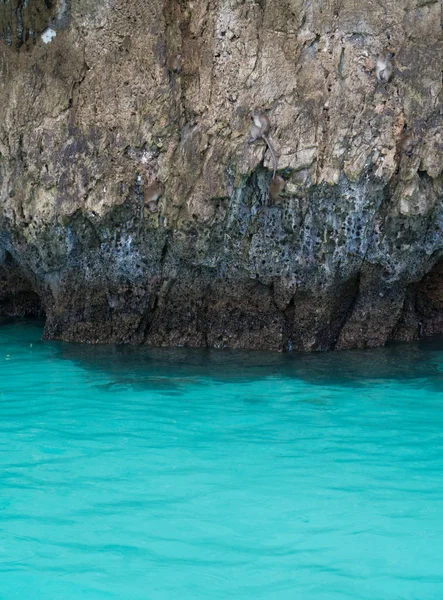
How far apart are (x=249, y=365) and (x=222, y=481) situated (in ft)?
11.3

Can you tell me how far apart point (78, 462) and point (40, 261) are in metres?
4.42

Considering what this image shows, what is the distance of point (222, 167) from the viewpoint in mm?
9039

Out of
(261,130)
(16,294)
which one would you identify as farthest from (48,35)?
(16,294)

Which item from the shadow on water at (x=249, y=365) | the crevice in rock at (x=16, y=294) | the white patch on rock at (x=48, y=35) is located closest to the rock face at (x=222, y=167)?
the white patch on rock at (x=48, y=35)

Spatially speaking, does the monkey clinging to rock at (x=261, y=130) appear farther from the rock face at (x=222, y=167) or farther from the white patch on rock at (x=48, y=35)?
the white patch on rock at (x=48, y=35)

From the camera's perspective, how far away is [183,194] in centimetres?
923

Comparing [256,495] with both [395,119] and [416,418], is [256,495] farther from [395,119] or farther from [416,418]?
[395,119]

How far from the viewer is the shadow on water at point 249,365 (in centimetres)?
844

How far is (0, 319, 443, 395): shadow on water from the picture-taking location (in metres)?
8.44

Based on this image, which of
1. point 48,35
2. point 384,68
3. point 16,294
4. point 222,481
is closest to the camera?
point 222,481

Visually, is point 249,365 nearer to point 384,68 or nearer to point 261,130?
point 261,130

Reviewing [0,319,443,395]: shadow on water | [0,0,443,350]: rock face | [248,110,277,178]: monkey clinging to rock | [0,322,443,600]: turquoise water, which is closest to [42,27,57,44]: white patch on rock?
[0,0,443,350]: rock face

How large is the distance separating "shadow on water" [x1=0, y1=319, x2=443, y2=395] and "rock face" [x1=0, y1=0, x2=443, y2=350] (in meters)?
0.33

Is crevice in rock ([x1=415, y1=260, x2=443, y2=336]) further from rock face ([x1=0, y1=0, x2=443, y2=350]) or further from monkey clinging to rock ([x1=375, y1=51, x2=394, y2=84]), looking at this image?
monkey clinging to rock ([x1=375, y1=51, x2=394, y2=84])
